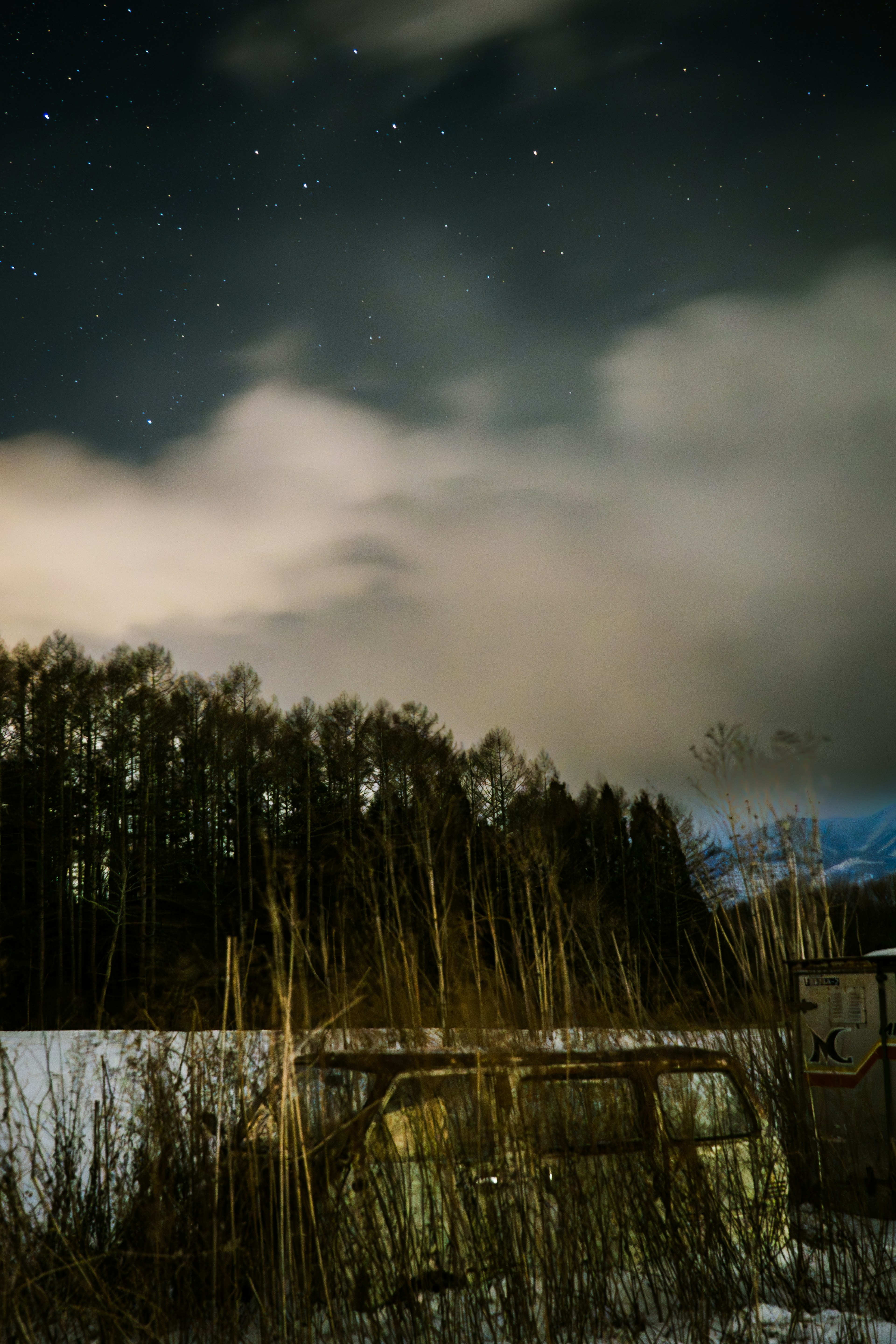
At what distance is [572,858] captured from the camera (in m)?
39.2

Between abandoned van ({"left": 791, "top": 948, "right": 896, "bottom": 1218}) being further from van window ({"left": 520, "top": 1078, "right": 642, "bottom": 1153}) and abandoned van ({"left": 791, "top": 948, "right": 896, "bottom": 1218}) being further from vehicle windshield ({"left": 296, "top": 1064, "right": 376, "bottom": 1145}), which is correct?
vehicle windshield ({"left": 296, "top": 1064, "right": 376, "bottom": 1145})

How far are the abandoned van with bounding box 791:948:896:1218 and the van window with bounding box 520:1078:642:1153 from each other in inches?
131

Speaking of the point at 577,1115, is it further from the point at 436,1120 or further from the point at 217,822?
the point at 217,822

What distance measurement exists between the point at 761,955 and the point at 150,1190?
5152 mm

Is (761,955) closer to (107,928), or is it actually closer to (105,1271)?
(105,1271)

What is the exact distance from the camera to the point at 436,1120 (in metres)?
4.13

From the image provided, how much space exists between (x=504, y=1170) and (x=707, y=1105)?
174cm

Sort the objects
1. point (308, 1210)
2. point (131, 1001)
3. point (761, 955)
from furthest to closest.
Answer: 1. point (761, 955)
2. point (131, 1001)
3. point (308, 1210)

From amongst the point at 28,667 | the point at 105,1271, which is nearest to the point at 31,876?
the point at 28,667

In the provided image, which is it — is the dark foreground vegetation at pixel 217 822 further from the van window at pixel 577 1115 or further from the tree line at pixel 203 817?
the van window at pixel 577 1115

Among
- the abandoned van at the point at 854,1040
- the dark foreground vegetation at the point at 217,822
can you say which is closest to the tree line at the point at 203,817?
the dark foreground vegetation at the point at 217,822

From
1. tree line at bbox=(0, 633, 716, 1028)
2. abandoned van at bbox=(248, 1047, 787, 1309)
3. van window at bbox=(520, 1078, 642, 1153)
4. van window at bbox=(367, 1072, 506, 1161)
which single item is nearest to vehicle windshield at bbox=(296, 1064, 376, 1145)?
abandoned van at bbox=(248, 1047, 787, 1309)

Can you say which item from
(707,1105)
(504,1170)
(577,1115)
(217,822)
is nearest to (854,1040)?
(707,1105)

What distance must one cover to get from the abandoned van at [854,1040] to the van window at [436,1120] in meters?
4.11
